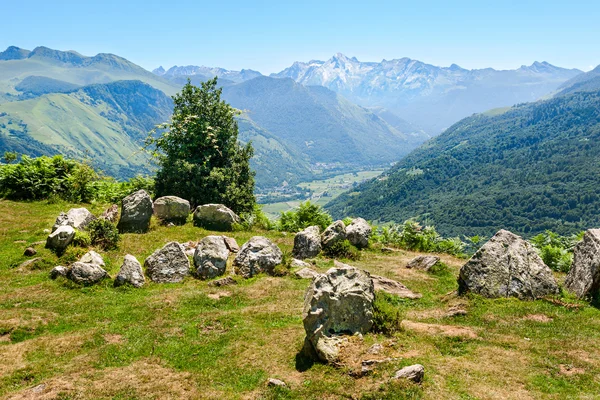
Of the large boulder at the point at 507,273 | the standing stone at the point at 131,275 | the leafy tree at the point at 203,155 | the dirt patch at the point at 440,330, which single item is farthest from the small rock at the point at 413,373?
the leafy tree at the point at 203,155

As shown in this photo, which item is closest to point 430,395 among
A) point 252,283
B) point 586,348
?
point 586,348

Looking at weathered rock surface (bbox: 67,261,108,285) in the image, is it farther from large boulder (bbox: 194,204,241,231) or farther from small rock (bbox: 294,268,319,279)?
large boulder (bbox: 194,204,241,231)

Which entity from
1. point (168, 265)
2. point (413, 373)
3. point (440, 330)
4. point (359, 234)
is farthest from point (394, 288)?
point (168, 265)

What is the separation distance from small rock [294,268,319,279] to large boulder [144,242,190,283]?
648cm

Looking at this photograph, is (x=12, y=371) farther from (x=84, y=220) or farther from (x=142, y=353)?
(x=84, y=220)

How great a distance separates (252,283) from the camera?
22062 mm

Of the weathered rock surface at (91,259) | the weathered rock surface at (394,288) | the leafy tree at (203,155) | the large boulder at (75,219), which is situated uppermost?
the leafy tree at (203,155)

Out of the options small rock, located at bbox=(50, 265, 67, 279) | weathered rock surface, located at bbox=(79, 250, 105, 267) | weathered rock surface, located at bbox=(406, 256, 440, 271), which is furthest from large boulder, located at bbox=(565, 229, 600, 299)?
small rock, located at bbox=(50, 265, 67, 279)

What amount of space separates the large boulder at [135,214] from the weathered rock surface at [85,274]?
866 cm

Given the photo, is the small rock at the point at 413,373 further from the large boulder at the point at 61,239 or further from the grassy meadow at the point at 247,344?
the large boulder at the point at 61,239

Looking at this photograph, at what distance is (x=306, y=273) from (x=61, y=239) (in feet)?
48.0

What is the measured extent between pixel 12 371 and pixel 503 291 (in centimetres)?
2048

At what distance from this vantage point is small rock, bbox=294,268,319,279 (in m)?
23.5

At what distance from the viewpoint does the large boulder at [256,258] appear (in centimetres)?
2347
